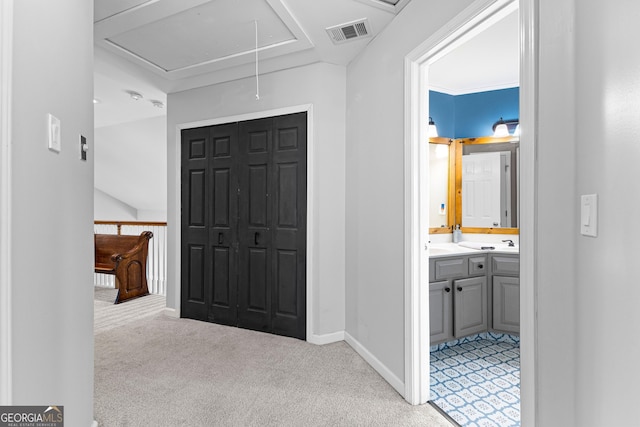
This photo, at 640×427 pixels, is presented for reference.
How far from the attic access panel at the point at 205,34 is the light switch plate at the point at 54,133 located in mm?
1479

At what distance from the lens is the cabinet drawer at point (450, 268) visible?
2781 mm

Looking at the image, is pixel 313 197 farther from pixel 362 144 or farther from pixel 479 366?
pixel 479 366

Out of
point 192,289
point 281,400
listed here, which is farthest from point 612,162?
point 192,289

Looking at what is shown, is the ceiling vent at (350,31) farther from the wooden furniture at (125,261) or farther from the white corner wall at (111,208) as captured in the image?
the white corner wall at (111,208)

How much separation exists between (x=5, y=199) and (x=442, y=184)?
11.1ft

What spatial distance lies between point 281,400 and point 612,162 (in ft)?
6.54

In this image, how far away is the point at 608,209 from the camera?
94 centimetres

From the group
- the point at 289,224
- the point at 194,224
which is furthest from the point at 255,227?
the point at 194,224

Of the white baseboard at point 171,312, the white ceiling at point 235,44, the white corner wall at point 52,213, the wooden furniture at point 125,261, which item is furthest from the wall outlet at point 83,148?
the wooden furniture at point 125,261

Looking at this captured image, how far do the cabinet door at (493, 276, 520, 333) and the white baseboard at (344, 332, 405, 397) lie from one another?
1.26m

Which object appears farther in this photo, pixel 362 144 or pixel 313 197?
pixel 313 197

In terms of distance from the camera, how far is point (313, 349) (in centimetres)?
286

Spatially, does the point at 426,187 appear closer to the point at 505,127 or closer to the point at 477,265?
the point at 477,265
